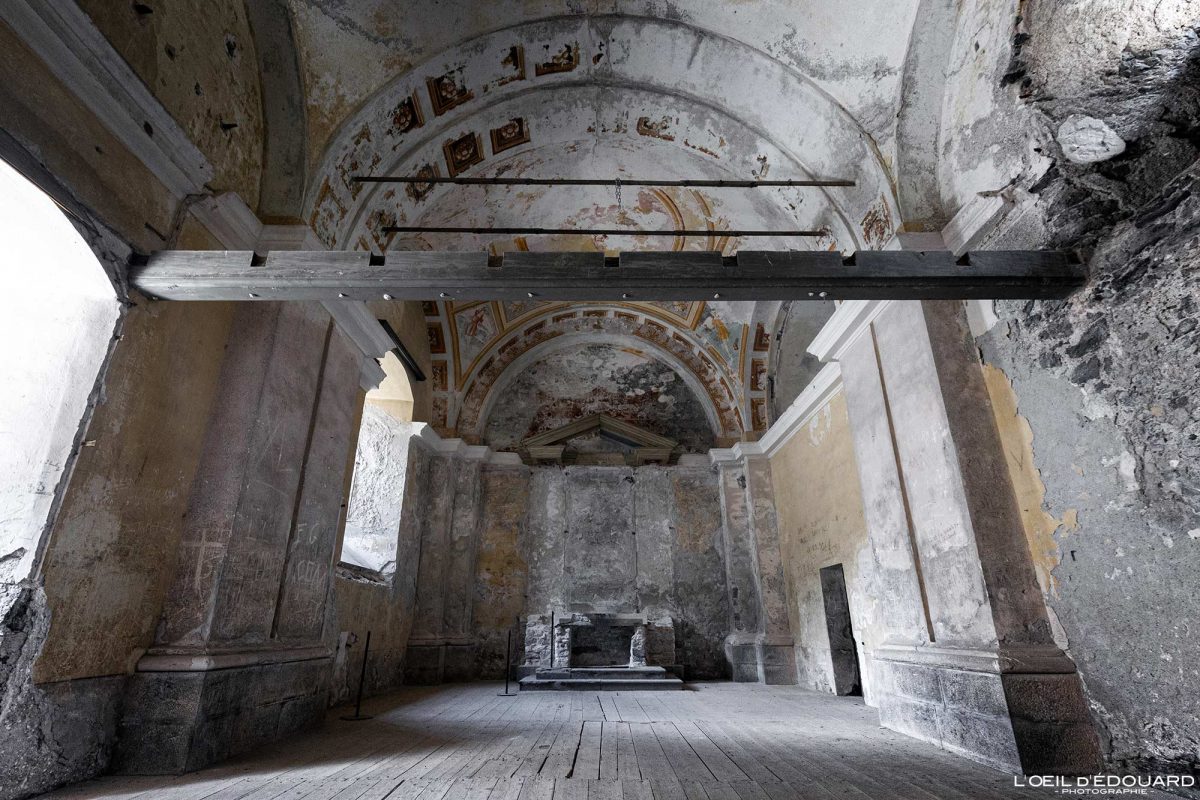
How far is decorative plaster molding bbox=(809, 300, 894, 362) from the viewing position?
5012 millimetres

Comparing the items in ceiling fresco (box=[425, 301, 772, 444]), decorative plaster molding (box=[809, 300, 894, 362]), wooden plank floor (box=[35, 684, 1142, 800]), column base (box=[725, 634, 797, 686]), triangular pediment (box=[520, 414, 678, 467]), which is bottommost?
wooden plank floor (box=[35, 684, 1142, 800])

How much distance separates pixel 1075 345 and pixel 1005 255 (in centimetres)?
69

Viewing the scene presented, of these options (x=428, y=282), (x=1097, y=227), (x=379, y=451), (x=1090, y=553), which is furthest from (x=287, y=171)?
(x=1090, y=553)

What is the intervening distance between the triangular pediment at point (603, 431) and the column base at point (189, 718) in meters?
6.72

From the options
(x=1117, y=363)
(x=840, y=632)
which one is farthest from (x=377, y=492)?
(x=1117, y=363)

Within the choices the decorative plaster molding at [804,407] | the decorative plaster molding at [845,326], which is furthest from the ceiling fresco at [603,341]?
the decorative plaster molding at [845,326]

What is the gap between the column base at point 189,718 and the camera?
3236 millimetres

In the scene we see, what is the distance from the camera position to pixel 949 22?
178 inches

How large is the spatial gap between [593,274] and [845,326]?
2.94 meters

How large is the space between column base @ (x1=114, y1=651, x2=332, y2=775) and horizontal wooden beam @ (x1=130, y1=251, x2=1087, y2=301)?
2.26m

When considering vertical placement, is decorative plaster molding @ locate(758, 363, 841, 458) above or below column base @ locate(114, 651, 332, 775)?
above

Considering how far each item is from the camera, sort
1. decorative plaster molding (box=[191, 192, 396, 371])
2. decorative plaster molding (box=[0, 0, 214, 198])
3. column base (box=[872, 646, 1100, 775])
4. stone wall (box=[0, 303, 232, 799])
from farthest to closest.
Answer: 1. decorative plaster molding (box=[191, 192, 396, 371])
2. column base (box=[872, 646, 1100, 775])
3. decorative plaster molding (box=[0, 0, 214, 198])
4. stone wall (box=[0, 303, 232, 799])

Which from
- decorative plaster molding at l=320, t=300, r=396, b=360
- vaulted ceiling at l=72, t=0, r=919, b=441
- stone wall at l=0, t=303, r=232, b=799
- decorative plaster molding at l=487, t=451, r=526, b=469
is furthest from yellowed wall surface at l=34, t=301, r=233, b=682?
decorative plaster molding at l=487, t=451, r=526, b=469

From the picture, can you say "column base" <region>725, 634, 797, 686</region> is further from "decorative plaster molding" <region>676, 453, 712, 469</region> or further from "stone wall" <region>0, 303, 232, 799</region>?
"stone wall" <region>0, 303, 232, 799</region>
